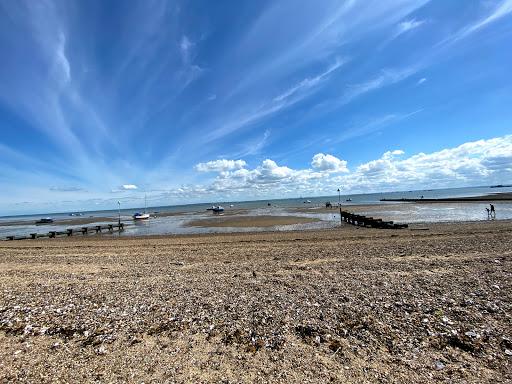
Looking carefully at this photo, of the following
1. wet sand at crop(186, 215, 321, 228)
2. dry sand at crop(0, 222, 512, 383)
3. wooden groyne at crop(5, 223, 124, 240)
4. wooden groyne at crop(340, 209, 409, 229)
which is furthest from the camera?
wet sand at crop(186, 215, 321, 228)

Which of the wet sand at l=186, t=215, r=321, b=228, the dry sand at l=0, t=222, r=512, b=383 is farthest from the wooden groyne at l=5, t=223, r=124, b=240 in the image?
the dry sand at l=0, t=222, r=512, b=383

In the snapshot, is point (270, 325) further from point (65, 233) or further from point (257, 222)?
point (65, 233)

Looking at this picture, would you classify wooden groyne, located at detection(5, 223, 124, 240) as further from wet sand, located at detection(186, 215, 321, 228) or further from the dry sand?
the dry sand

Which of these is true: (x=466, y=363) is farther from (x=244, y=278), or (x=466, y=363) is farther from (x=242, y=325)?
(x=244, y=278)

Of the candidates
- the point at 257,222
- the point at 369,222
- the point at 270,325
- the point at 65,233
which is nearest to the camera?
the point at 270,325

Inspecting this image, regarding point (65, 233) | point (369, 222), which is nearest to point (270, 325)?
point (369, 222)

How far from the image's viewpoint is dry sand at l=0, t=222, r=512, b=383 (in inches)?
183

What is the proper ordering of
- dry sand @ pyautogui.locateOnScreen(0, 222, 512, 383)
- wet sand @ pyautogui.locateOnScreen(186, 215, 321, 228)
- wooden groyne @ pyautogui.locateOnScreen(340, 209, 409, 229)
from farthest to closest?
wet sand @ pyautogui.locateOnScreen(186, 215, 321, 228), wooden groyne @ pyautogui.locateOnScreen(340, 209, 409, 229), dry sand @ pyautogui.locateOnScreen(0, 222, 512, 383)

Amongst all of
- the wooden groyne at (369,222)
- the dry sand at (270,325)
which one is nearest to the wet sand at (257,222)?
the wooden groyne at (369,222)

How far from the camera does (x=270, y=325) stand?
6.16 m

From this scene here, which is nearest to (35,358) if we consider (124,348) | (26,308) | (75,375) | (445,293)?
(75,375)

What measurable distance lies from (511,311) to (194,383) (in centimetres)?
682

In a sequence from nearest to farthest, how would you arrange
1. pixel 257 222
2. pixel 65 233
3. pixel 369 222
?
pixel 369 222 < pixel 65 233 < pixel 257 222

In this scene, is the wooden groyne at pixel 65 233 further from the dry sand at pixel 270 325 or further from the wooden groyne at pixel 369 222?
the wooden groyne at pixel 369 222
